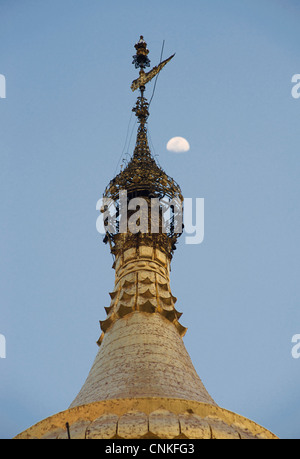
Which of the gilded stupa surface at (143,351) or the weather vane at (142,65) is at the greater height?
the weather vane at (142,65)

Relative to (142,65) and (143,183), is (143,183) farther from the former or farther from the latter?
(142,65)

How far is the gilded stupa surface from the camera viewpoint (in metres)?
15.3

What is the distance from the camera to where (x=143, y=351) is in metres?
21.0

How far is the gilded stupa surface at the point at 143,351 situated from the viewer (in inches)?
603

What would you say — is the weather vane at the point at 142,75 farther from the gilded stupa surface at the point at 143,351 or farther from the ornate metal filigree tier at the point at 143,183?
the ornate metal filigree tier at the point at 143,183

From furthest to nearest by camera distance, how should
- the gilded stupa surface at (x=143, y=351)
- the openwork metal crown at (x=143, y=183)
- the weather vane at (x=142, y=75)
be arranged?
the weather vane at (x=142, y=75) → the openwork metal crown at (x=143, y=183) → the gilded stupa surface at (x=143, y=351)


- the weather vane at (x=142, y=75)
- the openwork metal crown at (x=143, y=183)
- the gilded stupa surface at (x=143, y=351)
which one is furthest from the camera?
the weather vane at (x=142, y=75)

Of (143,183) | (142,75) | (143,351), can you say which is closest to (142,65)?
(142,75)

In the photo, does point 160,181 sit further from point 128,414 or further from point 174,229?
point 128,414

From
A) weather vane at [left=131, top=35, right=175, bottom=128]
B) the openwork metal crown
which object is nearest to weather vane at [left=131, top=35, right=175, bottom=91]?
weather vane at [left=131, top=35, right=175, bottom=128]

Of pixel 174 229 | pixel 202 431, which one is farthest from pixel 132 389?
pixel 174 229

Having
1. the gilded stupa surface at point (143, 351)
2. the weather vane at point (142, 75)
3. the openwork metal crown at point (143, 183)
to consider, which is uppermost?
the weather vane at point (142, 75)

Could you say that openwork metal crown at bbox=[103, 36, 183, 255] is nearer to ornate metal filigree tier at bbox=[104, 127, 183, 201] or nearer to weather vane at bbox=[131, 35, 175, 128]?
ornate metal filigree tier at bbox=[104, 127, 183, 201]

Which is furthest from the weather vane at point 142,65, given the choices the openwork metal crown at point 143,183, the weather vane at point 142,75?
the openwork metal crown at point 143,183
